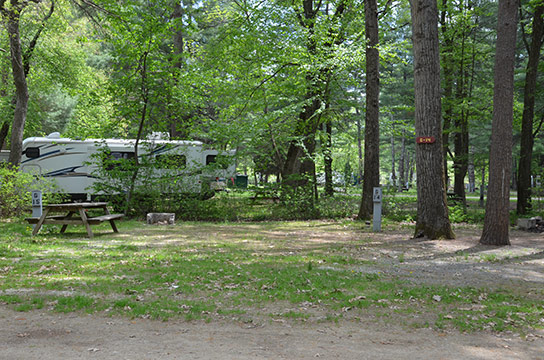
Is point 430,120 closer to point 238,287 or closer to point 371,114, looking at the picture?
point 371,114

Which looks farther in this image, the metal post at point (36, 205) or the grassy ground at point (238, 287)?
the metal post at point (36, 205)

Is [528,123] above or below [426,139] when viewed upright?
above

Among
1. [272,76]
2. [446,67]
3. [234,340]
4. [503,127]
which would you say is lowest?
[234,340]

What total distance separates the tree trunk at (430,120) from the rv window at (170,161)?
26.6 feet

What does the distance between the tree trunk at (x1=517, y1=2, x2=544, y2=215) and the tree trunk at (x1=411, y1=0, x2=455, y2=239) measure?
7027 mm

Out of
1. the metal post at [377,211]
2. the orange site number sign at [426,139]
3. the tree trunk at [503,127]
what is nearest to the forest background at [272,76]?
the metal post at [377,211]

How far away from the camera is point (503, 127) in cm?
820

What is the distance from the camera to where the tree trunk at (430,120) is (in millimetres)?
8773

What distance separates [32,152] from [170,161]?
6.60 meters

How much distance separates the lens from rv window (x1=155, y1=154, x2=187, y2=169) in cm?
1384

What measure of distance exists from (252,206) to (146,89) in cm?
502

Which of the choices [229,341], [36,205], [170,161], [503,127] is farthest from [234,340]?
[170,161]

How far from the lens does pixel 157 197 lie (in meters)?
13.6

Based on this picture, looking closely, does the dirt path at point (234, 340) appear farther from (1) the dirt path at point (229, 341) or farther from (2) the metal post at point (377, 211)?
(2) the metal post at point (377, 211)
